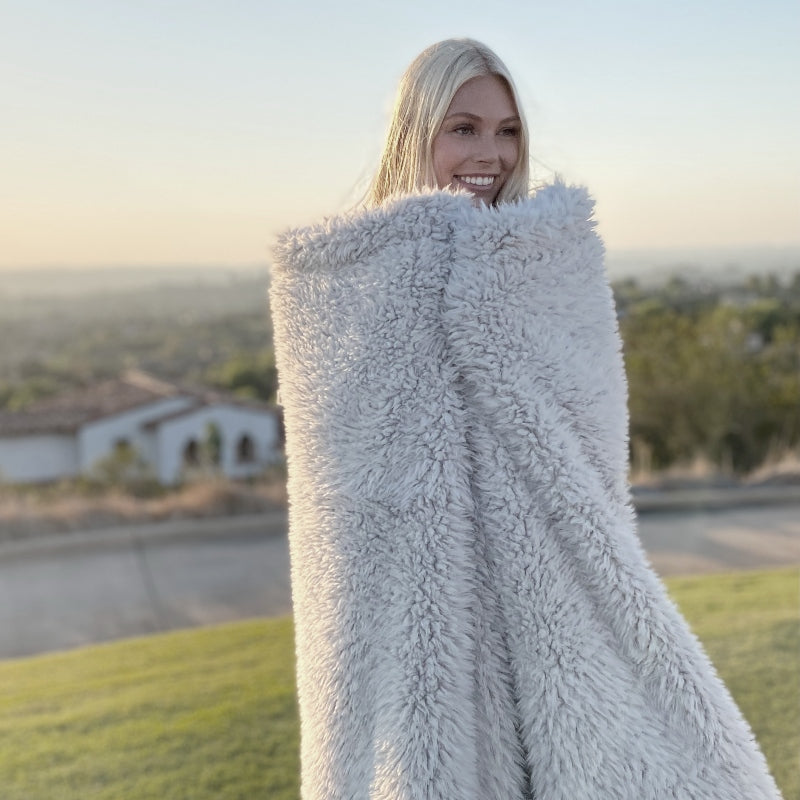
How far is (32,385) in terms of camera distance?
1028 centimetres

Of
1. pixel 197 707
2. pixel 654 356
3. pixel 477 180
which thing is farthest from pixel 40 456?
pixel 477 180

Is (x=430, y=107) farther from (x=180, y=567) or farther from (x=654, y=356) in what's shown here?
(x=654, y=356)

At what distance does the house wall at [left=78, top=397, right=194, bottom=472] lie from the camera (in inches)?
357

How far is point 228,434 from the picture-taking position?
31.2 ft

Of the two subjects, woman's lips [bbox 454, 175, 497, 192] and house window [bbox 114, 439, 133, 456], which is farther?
house window [bbox 114, 439, 133, 456]

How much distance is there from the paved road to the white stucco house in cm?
281

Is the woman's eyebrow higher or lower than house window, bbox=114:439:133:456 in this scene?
higher

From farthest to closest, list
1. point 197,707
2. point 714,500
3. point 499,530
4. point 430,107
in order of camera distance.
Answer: point 714,500 → point 197,707 → point 430,107 → point 499,530

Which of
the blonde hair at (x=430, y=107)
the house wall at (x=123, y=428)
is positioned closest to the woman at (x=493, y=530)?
the blonde hair at (x=430, y=107)

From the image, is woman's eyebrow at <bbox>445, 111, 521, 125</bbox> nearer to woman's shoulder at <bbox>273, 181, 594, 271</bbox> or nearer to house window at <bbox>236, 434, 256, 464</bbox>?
woman's shoulder at <bbox>273, 181, 594, 271</bbox>

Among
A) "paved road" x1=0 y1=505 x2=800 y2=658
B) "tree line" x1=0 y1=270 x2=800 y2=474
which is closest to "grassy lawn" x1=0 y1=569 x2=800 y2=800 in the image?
"paved road" x1=0 y1=505 x2=800 y2=658

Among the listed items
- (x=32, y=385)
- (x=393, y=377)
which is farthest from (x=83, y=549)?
(x=32, y=385)

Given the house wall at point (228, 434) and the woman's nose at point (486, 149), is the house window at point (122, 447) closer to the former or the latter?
the house wall at point (228, 434)

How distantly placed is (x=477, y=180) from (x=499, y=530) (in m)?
0.49
